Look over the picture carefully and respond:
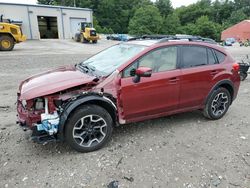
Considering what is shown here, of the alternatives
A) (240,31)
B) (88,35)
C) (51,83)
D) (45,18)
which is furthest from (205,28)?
(51,83)

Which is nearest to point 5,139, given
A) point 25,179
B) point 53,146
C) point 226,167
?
point 53,146

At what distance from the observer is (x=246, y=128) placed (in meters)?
4.62

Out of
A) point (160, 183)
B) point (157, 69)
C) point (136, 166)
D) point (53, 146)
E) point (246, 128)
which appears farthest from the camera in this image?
point (246, 128)

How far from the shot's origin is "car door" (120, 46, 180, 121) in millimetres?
3740

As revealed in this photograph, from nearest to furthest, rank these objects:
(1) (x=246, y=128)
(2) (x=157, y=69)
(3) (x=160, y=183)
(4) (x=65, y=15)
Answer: (3) (x=160, y=183) → (2) (x=157, y=69) → (1) (x=246, y=128) → (4) (x=65, y=15)

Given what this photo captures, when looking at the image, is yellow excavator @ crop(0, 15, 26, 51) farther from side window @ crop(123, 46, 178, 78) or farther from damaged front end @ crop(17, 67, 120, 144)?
side window @ crop(123, 46, 178, 78)

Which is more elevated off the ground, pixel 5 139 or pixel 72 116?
pixel 72 116

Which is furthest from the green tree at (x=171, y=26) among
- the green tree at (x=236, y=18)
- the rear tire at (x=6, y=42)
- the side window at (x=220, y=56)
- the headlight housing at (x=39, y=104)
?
the headlight housing at (x=39, y=104)

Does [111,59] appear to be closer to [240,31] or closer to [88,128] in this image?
[88,128]

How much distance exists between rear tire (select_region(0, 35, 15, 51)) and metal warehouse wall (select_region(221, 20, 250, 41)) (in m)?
59.6

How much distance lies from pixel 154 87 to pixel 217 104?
5.53ft

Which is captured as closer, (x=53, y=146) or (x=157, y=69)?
(x=53, y=146)

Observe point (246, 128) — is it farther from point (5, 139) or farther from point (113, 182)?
point (5, 139)

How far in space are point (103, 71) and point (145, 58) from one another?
0.70 m
